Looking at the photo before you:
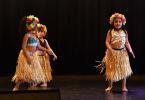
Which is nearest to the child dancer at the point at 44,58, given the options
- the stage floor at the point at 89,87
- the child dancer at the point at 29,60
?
the stage floor at the point at 89,87

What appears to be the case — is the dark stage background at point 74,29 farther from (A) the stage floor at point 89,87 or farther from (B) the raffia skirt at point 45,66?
(B) the raffia skirt at point 45,66

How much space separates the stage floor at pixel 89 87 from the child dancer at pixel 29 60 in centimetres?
23

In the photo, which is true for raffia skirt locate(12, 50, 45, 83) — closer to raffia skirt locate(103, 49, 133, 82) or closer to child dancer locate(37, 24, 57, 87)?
child dancer locate(37, 24, 57, 87)

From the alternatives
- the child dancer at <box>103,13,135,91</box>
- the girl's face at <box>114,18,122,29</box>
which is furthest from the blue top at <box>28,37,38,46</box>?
the girl's face at <box>114,18,122,29</box>

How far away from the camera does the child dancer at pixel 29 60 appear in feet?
20.4

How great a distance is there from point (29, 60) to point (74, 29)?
7.25 feet

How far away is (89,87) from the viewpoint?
711 centimetres

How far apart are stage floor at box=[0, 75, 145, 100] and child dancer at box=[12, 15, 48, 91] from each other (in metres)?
0.23

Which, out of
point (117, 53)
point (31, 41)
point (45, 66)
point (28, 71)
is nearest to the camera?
point (28, 71)

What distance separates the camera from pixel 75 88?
695 centimetres

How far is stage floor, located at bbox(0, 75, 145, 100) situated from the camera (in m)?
6.06

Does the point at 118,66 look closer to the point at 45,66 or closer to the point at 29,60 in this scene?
the point at 45,66

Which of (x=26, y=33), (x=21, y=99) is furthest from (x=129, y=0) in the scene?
(x=21, y=99)

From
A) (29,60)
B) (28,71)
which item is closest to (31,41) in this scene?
(29,60)
